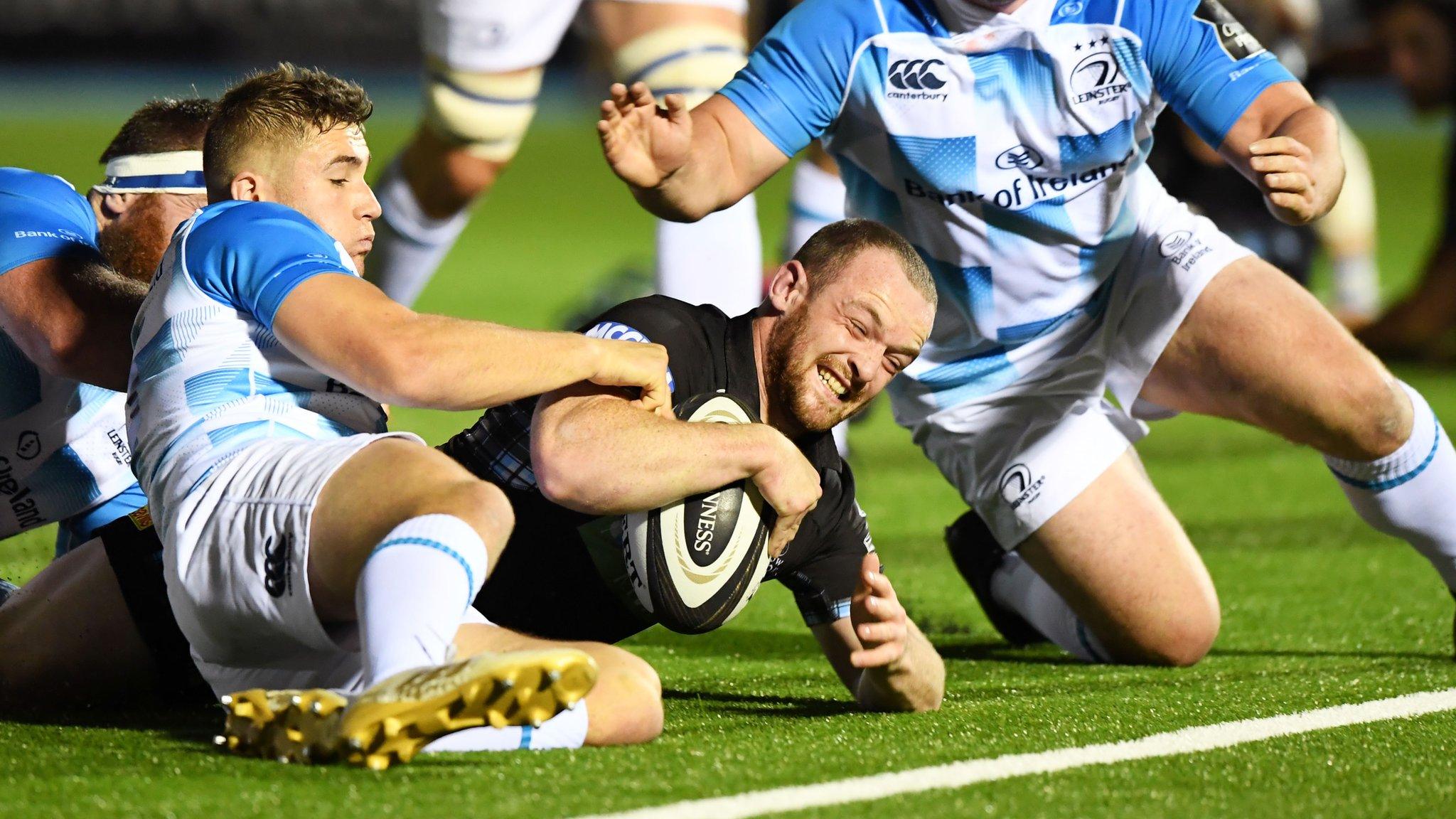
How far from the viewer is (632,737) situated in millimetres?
2625

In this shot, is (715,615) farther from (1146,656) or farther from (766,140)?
(1146,656)

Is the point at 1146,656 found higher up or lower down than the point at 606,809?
lower down

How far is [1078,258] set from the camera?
11.8 feet

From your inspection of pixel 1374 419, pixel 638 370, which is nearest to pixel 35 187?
pixel 638 370

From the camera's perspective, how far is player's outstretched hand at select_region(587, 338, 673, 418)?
8.38 ft

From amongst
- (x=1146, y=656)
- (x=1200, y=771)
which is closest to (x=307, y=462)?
(x=1200, y=771)

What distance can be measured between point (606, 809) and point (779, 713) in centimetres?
88

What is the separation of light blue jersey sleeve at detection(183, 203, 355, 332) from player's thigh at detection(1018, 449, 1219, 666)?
1.77 meters

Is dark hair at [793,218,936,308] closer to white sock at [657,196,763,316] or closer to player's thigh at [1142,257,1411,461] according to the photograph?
player's thigh at [1142,257,1411,461]

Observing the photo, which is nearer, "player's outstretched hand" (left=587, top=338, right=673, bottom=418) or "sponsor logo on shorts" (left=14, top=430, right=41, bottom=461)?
"player's outstretched hand" (left=587, top=338, right=673, bottom=418)

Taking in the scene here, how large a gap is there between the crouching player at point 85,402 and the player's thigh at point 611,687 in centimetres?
73

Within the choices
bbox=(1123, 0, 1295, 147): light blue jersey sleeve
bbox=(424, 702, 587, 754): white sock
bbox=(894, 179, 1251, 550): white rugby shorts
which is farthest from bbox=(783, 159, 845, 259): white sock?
bbox=(424, 702, 587, 754): white sock

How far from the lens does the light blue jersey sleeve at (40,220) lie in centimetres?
310

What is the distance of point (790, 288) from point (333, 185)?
80 centimetres
